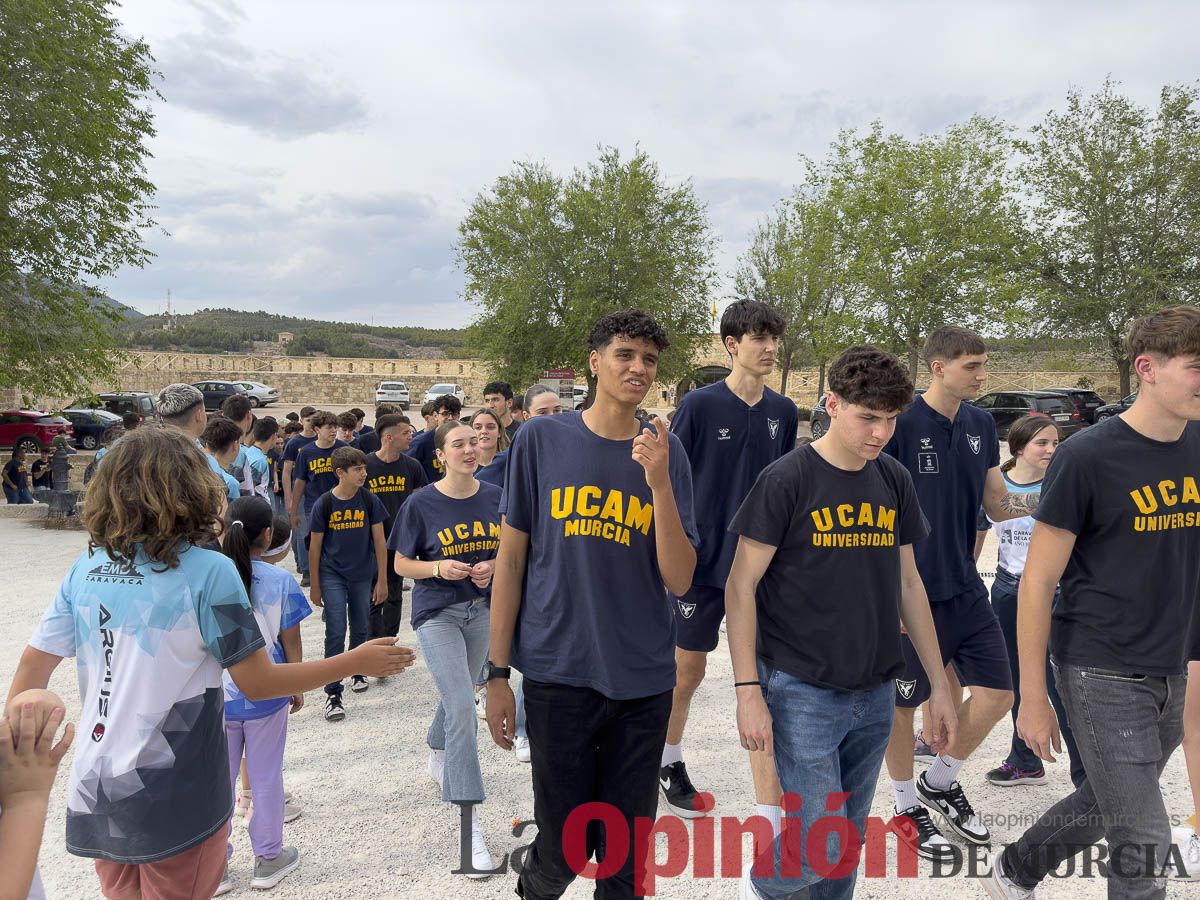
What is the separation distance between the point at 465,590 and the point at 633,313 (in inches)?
70.6

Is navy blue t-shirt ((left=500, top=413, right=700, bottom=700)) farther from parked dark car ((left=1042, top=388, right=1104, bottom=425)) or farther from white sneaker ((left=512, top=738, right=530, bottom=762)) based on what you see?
parked dark car ((left=1042, top=388, right=1104, bottom=425))

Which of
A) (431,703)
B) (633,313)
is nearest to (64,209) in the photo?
(431,703)

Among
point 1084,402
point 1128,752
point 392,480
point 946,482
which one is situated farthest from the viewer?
point 1084,402

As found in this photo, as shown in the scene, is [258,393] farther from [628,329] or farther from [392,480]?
[628,329]

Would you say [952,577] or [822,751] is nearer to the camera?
[822,751]

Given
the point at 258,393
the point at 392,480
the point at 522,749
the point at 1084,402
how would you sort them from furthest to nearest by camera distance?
1. the point at 258,393
2. the point at 1084,402
3. the point at 392,480
4. the point at 522,749

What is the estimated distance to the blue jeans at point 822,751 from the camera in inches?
93.0

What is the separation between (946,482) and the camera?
11.6 feet

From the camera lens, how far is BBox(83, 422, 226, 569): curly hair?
1.94 metres

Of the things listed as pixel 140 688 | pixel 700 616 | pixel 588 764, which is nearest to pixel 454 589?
pixel 700 616

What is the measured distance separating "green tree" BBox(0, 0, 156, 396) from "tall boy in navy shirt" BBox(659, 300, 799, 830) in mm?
15209

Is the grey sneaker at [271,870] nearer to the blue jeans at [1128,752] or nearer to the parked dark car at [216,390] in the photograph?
the blue jeans at [1128,752]

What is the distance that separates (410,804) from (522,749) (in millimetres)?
762

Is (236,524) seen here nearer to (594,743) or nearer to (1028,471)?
(594,743)
